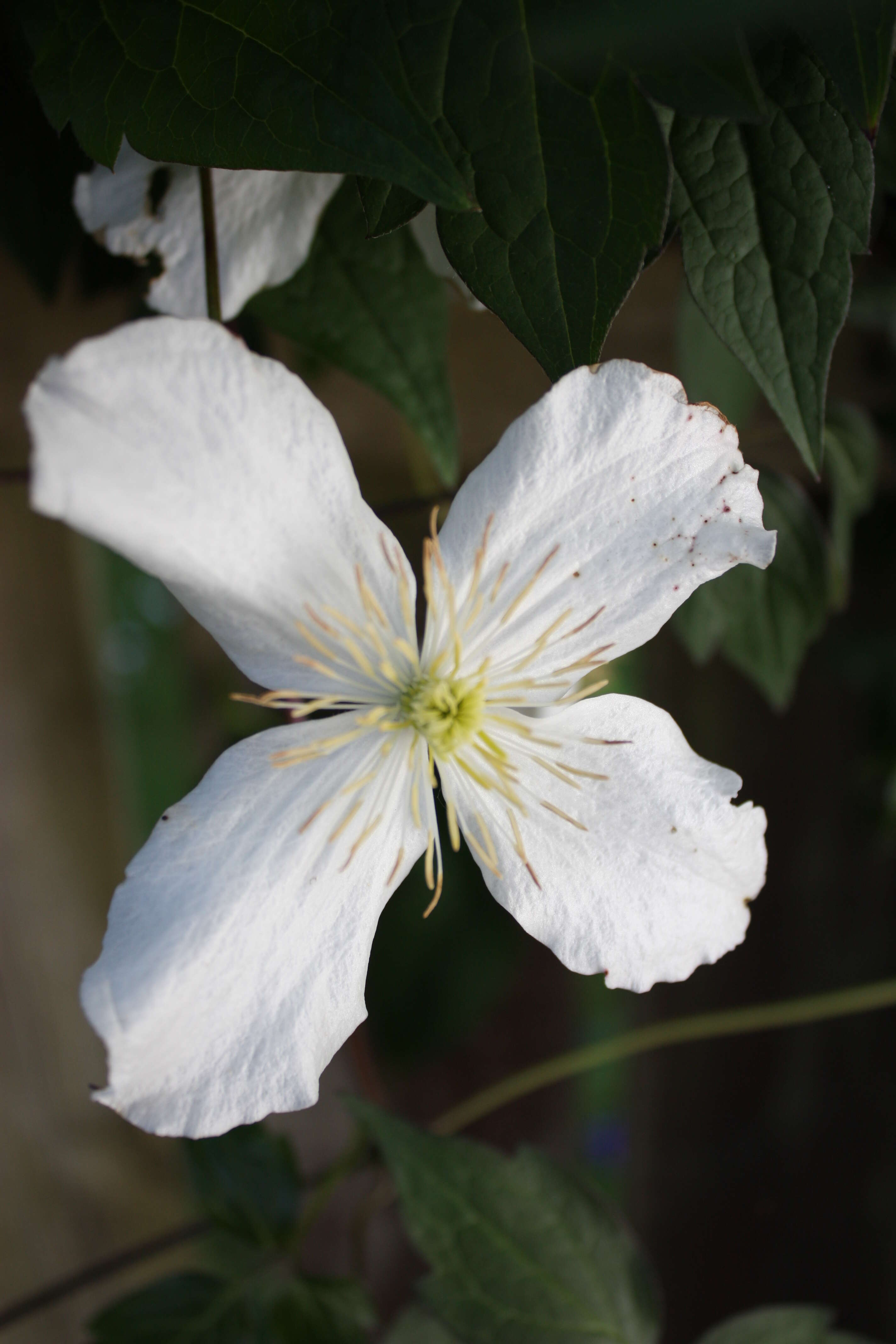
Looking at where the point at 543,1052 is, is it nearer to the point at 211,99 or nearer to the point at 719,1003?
the point at 719,1003

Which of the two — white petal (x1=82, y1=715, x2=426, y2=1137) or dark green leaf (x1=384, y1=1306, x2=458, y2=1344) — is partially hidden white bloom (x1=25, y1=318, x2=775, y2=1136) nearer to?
white petal (x1=82, y1=715, x2=426, y2=1137)

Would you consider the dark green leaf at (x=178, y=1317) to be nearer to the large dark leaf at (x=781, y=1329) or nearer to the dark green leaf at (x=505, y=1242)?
the dark green leaf at (x=505, y=1242)

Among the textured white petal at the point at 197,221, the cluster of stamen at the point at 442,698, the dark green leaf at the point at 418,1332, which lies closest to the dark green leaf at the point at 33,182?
the textured white petal at the point at 197,221

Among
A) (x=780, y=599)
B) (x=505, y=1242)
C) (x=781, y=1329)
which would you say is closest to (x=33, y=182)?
(x=780, y=599)

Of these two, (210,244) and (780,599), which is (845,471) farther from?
(210,244)

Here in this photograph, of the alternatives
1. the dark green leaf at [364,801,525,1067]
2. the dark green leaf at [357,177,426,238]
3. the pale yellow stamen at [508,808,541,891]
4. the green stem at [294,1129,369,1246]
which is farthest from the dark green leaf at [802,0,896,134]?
the dark green leaf at [364,801,525,1067]
